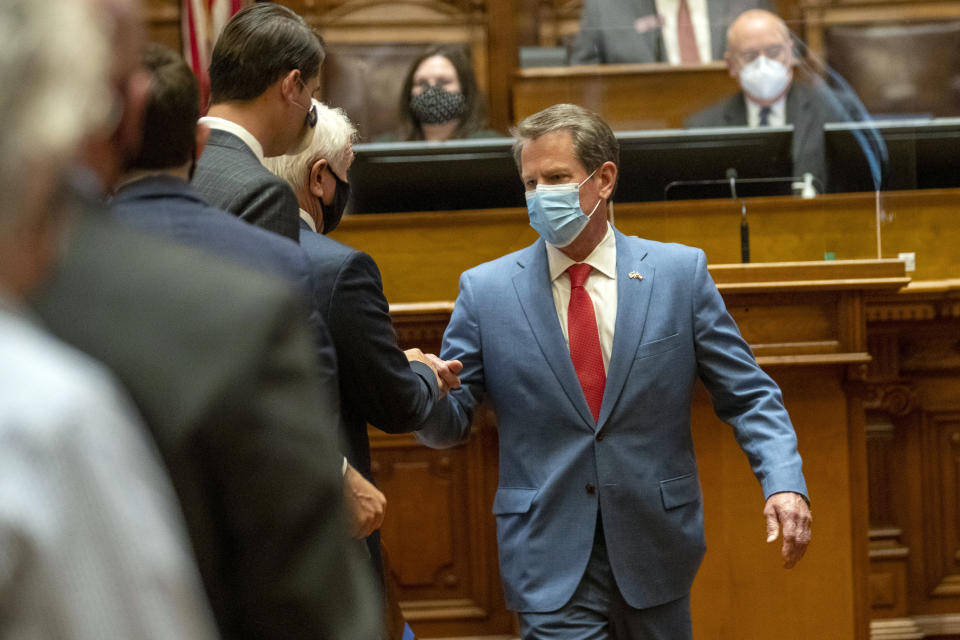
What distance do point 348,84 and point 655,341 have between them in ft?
14.9

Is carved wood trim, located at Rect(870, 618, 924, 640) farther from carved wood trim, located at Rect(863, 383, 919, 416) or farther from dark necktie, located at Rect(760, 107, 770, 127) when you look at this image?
dark necktie, located at Rect(760, 107, 770, 127)

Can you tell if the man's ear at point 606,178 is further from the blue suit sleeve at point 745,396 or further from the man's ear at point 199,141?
the man's ear at point 199,141

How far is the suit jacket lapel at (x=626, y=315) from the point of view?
2178 millimetres

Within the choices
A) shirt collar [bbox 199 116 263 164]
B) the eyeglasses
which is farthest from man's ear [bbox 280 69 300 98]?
the eyeglasses

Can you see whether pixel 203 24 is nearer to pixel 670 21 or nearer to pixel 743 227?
pixel 670 21

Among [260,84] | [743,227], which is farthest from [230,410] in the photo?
[743,227]

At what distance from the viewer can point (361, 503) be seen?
161 centimetres

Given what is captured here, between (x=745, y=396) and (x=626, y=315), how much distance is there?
28 cm

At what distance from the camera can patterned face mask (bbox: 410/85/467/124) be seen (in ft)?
15.6

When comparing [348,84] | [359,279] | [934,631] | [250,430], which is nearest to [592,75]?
[348,84]

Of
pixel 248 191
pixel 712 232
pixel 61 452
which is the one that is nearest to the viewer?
pixel 61 452

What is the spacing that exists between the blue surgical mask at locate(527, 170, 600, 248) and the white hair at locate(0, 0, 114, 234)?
180 centimetres

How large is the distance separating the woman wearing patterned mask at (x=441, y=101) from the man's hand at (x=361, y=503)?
10.5 ft

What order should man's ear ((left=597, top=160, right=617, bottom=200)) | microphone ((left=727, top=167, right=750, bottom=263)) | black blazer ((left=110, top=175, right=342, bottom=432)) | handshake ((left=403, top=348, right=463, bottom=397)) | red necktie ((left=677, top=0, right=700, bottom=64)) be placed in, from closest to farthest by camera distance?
black blazer ((left=110, top=175, right=342, bottom=432)), handshake ((left=403, top=348, right=463, bottom=397)), man's ear ((left=597, top=160, right=617, bottom=200)), microphone ((left=727, top=167, right=750, bottom=263)), red necktie ((left=677, top=0, right=700, bottom=64))
